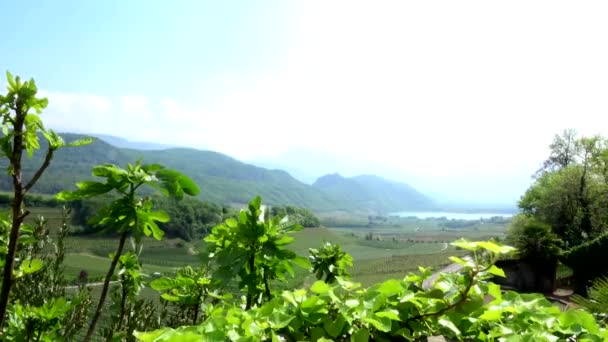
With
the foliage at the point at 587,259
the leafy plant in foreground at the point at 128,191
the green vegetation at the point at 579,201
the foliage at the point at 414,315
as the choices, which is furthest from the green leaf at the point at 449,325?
the green vegetation at the point at 579,201

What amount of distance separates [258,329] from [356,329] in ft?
1.02

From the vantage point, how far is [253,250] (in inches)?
74.5

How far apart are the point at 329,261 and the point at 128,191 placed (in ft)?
7.27

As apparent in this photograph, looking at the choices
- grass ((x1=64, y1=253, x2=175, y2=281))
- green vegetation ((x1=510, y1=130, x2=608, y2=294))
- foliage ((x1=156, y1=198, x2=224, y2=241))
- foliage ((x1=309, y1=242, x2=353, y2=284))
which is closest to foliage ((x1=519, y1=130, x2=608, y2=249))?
green vegetation ((x1=510, y1=130, x2=608, y2=294))

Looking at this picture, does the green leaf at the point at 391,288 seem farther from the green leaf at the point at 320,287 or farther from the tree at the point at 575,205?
the tree at the point at 575,205

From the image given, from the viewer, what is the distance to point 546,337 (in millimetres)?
1299

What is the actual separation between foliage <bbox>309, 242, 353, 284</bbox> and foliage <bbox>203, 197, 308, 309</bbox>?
1.56 m

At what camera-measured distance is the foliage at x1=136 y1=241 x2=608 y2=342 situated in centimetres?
120

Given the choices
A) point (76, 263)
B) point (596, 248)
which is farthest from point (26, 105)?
point (76, 263)

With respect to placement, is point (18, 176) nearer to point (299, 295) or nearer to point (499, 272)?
point (299, 295)

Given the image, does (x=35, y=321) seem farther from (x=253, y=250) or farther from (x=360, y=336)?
(x=360, y=336)

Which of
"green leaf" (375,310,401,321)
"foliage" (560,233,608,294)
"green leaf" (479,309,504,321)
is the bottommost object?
"foliage" (560,233,608,294)

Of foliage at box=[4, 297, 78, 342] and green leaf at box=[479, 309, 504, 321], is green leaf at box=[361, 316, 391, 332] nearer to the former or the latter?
green leaf at box=[479, 309, 504, 321]

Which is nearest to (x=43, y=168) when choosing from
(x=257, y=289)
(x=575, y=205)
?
(x=257, y=289)
